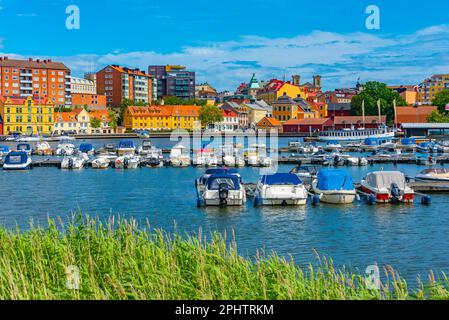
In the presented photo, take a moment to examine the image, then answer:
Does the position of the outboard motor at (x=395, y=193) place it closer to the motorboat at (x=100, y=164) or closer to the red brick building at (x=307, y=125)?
the motorboat at (x=100, y=164)

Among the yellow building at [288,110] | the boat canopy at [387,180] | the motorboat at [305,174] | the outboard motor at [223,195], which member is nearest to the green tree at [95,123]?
the yellow building at [288,110]

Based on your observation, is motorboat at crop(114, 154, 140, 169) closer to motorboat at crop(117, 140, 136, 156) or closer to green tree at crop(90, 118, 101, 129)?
motorboat at crop(117, 140, 136, 156)

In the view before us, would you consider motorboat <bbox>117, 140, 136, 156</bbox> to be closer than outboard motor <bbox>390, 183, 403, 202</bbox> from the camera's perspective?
No

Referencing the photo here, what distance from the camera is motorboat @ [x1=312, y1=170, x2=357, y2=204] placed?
2734cm

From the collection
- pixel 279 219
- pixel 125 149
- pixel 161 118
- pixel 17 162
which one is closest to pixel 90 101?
pixel 161 118

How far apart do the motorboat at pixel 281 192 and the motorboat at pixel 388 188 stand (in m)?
3.06

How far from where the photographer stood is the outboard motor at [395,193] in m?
27.0

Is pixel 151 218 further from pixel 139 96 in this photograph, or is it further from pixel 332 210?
pixel 139 96

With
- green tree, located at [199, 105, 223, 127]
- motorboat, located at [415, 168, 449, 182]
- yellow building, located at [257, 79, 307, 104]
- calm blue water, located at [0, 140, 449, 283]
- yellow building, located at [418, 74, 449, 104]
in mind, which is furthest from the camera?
yellow building, located at [418, 74, 449, 104]

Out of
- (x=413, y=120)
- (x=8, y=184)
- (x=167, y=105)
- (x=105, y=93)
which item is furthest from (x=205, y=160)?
(x=105, y=93)

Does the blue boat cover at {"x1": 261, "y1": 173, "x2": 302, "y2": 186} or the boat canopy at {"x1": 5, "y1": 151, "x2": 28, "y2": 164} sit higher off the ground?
the boat canopy at {"x1": 5, "y1": 151, "x2": 28, "y2": 164}

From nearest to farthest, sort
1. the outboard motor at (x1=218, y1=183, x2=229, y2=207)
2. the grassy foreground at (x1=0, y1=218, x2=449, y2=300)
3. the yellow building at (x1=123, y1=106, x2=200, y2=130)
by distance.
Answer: the grassy foreground at (x1=0, y1=218, x2=449, y2=300), the outboard motor at (x1=218, y1=183, x2=229, y2=207), the yellow building at (x1=123, y1=106, x2=200, y2=130)

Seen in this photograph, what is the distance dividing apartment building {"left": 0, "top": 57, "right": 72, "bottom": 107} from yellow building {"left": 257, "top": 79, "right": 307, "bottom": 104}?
50.1m

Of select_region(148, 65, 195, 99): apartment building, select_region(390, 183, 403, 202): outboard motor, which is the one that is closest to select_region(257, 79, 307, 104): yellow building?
select_region(148, 65, 195, 99): apartment building
